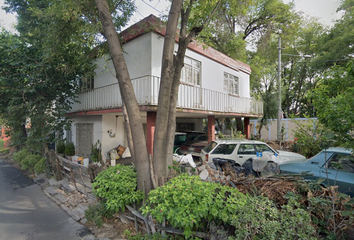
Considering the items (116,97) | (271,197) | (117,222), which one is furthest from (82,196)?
(271,197)

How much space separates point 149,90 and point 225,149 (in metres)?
3.74

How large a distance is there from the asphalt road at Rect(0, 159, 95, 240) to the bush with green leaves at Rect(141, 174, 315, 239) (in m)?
2.22

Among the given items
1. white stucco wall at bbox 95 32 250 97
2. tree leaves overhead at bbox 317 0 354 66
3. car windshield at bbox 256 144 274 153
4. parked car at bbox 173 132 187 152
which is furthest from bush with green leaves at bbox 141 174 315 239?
tree leaves overhead at bbox 317 0 354 66

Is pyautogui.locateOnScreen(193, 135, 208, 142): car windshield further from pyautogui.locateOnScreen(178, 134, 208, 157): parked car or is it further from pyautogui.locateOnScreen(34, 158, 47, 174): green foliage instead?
pyautogui.locateOnScreen(34, 158, 47, 174): green foliage

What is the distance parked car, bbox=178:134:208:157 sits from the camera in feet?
29.5

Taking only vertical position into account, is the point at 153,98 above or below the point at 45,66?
below

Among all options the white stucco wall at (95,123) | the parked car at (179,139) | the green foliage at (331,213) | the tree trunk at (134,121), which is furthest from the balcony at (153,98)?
the green foliage at (331,213)

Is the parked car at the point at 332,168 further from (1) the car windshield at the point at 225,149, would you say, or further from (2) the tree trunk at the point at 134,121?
(2) the tree trunk at the point at 134,121

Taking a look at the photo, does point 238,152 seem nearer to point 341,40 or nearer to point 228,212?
point 228,212

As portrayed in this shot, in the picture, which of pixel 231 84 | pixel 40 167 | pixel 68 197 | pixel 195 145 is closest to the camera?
pixel 68 197

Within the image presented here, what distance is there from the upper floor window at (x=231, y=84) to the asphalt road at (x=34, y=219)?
10471 millimetres

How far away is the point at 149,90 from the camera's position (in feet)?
22.2

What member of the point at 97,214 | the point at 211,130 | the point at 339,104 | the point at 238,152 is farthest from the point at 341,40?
the point at 97,214

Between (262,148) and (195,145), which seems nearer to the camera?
(262,148)
